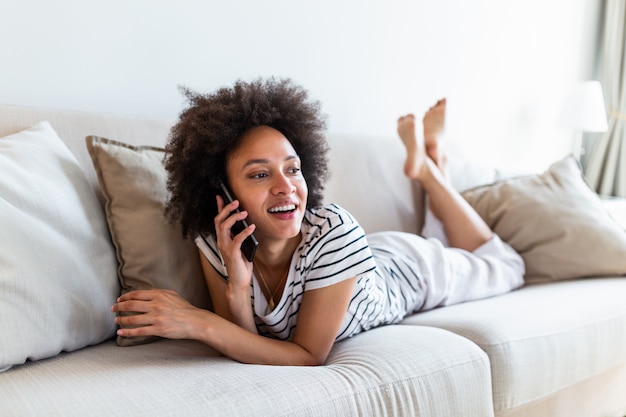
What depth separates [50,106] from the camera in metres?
1.66

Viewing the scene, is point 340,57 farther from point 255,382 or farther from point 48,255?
point 255,382

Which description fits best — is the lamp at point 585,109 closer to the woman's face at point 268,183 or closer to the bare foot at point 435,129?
the bare foot at point 435,129

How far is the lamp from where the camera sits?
3195mm

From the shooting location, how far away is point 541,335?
4.51 ft

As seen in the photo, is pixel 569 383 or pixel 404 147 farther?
pixel 404 147

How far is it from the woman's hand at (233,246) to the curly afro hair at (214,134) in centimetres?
10

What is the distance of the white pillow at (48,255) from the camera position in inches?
41.1

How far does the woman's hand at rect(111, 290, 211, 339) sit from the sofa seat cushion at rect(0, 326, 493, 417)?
0.17 ft

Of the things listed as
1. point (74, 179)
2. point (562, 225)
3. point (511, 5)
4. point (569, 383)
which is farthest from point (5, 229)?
point (511, 5)

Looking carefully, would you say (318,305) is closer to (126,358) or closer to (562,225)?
(126,358)

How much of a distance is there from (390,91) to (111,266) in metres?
1.66

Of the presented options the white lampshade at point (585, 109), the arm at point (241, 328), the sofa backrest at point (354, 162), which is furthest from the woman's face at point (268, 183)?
the white lampshade at point (585, 109)

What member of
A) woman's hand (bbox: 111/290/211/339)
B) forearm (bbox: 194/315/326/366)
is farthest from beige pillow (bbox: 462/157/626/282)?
woman's hand (bbox: 111/290/211/339)

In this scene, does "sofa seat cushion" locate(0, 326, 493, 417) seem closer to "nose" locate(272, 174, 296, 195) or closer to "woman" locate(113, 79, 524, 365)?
"woman" locate(113, 79, 524, 365)
